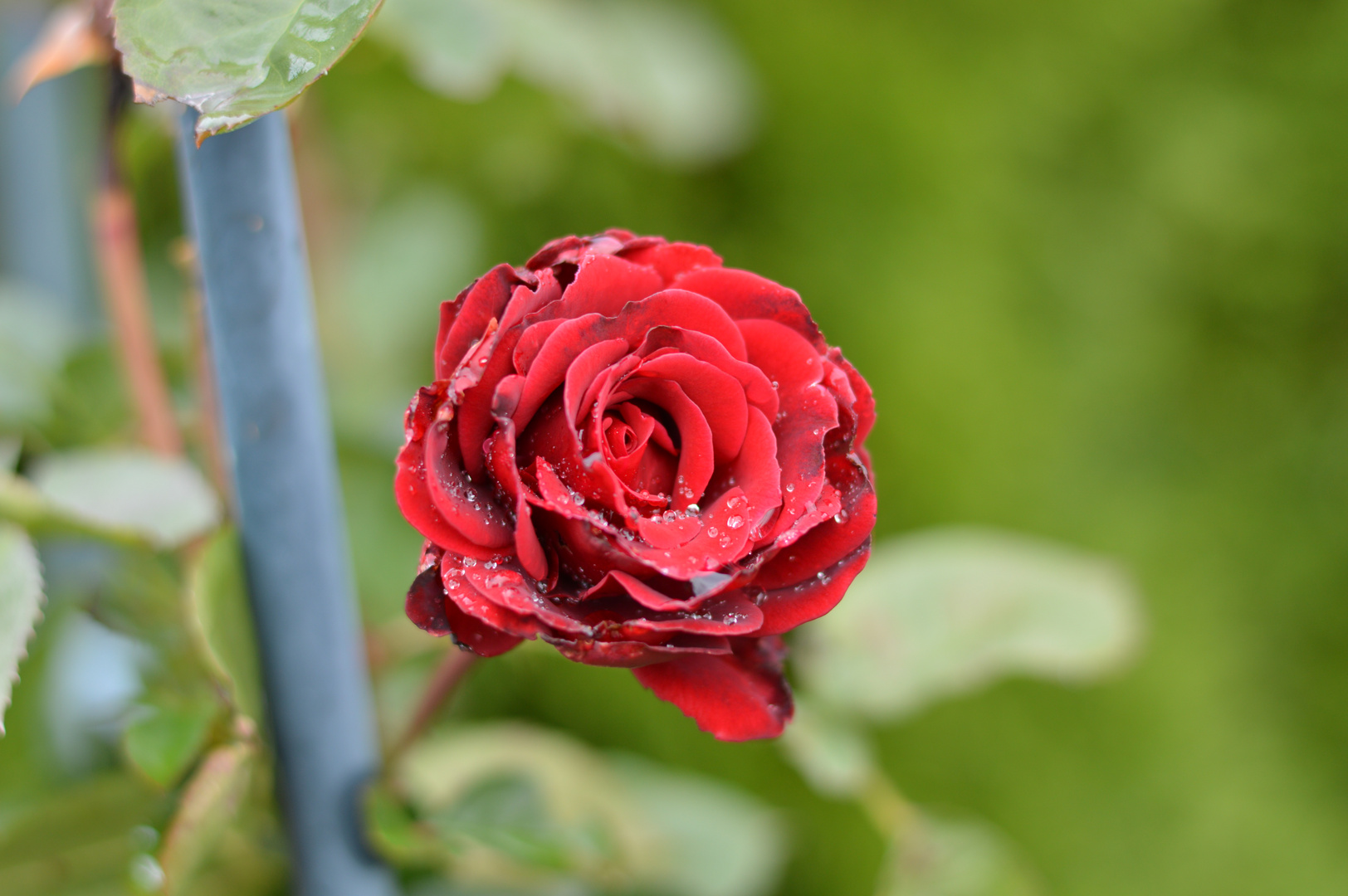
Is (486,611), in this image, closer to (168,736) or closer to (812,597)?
(812,597)

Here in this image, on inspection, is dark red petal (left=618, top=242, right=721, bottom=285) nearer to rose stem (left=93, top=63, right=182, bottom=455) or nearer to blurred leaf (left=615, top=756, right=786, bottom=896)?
rose stem (left=93, top=63, right=182, bottom=455)

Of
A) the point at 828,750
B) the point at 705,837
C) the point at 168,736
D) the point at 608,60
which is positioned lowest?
the point at 705,837

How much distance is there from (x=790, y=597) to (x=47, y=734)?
36 cm

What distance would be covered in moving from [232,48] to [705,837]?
0.49 metres

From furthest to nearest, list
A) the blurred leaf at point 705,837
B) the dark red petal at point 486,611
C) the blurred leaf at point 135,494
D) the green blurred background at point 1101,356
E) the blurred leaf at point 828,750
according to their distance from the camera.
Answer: the green blurred background at point 1101,356
the blurred leaf at point 705,837
the blurred leaf at point 828,750
the blurred leaf at point 135,494
the dark red petal at point 486,611

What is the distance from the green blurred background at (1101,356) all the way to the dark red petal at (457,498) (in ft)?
1.44

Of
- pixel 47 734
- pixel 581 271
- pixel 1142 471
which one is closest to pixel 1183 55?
pixel 1142 471

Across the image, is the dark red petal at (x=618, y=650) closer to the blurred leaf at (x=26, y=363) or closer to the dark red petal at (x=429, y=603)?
the dark red petal at (x=429, y=603)

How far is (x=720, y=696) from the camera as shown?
0.67 ft

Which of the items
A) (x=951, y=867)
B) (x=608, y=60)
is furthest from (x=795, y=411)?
(x=608, y=60)

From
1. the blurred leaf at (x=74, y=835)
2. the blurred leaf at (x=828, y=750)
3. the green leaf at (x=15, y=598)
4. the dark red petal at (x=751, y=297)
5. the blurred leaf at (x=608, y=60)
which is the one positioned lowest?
the blurred leaf at (x=828, y=750)

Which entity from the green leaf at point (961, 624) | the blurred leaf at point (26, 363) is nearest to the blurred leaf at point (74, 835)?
the blurred leaf at point (26, 363)

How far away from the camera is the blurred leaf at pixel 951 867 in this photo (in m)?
0.47

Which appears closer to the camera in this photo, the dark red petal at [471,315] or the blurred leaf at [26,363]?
the dark red petal at [471,315]
